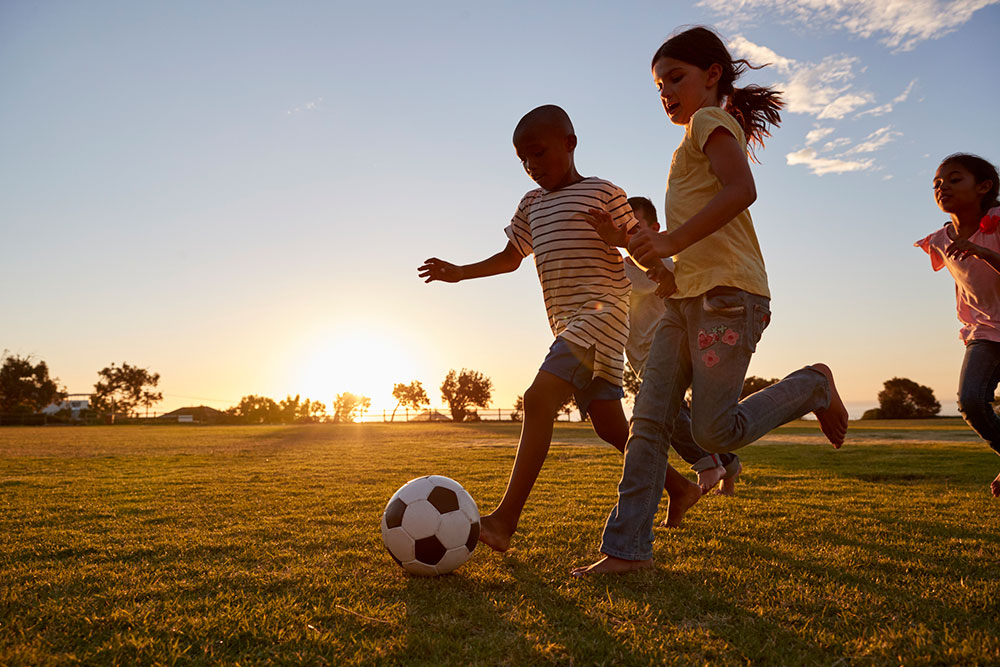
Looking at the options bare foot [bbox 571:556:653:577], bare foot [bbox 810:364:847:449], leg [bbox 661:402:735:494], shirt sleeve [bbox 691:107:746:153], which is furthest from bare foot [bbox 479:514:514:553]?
shirt sleeve [bbox 691:107:746:153]

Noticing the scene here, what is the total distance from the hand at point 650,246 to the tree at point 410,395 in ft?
292

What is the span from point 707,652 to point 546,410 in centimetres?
158

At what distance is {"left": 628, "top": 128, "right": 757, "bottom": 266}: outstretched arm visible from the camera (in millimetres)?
2629

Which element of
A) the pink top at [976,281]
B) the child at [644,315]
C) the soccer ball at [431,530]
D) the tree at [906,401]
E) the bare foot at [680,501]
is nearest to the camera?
the soccer ball at [431,530]

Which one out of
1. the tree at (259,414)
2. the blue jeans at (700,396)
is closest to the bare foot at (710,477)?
the blue jeans at (700,396)

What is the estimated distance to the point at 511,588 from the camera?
8.88ft

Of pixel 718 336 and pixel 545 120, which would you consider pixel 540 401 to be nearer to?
pixel 718 336

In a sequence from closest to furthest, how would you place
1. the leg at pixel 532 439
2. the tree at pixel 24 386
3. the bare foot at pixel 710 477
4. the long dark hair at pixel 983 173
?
the leg at pixel 532 439 → the bare foot at pixel 710 477 → the long dark hair at pixel 983 173 → the tree at pixel 24 386

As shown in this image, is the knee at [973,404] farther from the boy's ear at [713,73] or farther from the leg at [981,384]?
the boy's ear at [713,73]

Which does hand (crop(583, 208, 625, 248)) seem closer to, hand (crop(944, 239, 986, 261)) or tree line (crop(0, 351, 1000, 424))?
hand (crop(944, 239, 986, 261))

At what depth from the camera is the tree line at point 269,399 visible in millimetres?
49031

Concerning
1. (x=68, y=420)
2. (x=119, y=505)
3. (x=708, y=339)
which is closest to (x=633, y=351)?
(x=708, y=339)

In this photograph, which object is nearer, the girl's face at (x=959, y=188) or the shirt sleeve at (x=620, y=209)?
the shirt sleeve at (x=620, y=209)

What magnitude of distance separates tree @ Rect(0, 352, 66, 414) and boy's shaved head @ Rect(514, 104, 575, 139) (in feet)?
241
